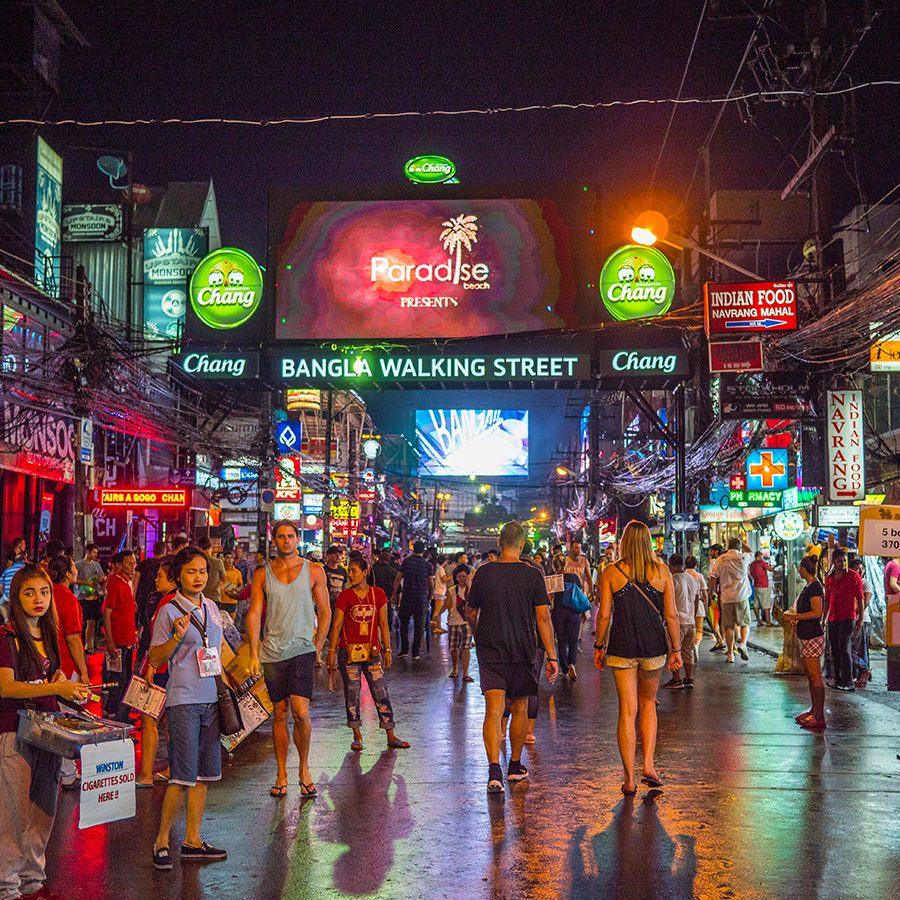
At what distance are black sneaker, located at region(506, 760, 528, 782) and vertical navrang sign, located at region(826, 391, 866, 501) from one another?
13.1 meters

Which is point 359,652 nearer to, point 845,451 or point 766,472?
point 845,451

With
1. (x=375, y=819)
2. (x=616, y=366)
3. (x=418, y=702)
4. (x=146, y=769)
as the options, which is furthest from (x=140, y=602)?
(x=616, y=366)

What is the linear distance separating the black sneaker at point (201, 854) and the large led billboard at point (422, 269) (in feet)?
62.3

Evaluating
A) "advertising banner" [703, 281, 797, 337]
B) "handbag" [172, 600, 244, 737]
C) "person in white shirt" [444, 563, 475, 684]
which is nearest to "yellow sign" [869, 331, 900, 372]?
"advertising banner" [703, 281, 797, 337]

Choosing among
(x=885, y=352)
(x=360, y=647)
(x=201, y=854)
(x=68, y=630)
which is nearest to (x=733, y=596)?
(x=885, y=352)

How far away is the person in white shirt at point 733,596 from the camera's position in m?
19.4

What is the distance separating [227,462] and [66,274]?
41.4 feet

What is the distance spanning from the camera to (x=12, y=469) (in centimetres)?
2391

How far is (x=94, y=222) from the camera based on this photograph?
39.4m

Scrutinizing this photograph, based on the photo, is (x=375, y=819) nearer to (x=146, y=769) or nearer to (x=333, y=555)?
(x=146, y=769)

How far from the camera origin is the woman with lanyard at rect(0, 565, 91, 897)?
561 centimetres

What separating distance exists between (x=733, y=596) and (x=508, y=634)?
38.3 feet

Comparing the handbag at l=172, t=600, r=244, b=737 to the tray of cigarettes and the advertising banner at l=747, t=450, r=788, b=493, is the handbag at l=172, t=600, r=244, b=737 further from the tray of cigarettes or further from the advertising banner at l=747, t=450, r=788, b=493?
the advertising banner at l=747, t=450, r=788, b=493

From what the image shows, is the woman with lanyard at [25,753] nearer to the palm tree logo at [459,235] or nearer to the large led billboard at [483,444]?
the palm tree logo at [459,235]
